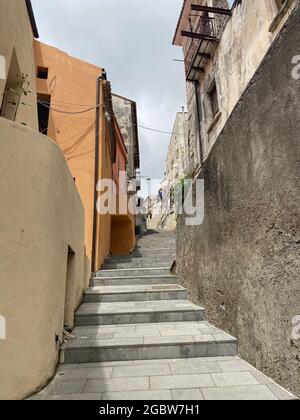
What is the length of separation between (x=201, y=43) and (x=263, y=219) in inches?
335

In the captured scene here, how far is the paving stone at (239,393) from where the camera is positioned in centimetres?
207

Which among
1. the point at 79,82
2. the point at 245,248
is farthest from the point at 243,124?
the point at 79,82

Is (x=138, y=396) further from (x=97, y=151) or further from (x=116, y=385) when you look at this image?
(x=97, y=151)

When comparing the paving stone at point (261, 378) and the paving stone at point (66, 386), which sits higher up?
the paving stone at point (261, 378)

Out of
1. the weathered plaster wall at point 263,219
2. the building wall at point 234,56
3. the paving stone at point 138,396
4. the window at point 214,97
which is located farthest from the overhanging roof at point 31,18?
the paving stone at point 138,396

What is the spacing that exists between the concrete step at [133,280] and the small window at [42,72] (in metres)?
5.94

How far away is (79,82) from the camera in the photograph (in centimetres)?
765

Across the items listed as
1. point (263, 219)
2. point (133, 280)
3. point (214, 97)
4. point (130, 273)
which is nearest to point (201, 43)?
point (214, 97)

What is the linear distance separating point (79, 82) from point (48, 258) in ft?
21.6

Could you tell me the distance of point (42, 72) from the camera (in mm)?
7820

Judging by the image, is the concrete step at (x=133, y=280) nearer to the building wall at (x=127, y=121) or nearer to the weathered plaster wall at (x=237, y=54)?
the weathered plaster wall at (x=237, y=54)

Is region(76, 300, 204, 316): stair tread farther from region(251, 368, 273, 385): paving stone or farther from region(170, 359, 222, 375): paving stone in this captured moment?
region(251, 368, 273, 385): paving stone

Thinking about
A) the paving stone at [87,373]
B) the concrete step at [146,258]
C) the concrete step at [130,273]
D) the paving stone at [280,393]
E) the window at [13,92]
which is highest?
the window at [13,92]
